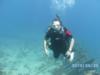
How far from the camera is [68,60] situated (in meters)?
1.85

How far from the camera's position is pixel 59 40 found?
1.82m

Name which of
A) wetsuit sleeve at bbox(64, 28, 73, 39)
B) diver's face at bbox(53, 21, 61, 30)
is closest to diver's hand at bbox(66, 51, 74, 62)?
wetsuit sleeve at bbox(64, 28, 73, 39)

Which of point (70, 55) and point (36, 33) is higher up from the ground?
point (36, 33)

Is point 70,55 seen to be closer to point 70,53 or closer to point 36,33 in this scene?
point 70,53

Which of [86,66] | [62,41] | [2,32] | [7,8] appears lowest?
[86,66]

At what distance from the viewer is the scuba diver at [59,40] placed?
1821 mm

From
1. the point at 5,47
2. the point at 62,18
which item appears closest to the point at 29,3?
the point at 62,18

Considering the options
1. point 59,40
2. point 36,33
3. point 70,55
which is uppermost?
point 36,33

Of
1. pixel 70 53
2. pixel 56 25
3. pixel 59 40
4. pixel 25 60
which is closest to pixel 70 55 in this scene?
pixel 70 53

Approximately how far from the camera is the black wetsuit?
182 centimetres

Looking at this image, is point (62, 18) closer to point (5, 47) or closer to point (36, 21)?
point (36, 21)

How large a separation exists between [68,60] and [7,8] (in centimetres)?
89

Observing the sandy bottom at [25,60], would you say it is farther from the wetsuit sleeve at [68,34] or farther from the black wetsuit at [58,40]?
the wetsuit sleeve at [68,34]

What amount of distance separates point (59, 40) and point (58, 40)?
0.4 inches
